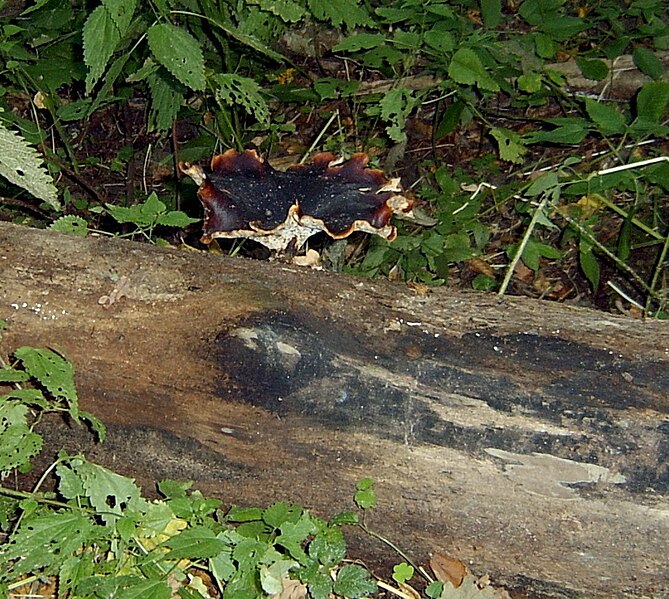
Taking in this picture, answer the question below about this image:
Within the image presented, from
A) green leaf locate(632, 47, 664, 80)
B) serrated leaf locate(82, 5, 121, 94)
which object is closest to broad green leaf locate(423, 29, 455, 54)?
green leaf locate(632, 47, 664, 80)

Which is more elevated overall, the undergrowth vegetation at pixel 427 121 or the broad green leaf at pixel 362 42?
the broad green leaf at pixel 362 42

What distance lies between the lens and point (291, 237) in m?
2.62

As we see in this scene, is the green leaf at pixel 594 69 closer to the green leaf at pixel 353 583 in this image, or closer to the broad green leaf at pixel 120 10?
the broad green leaf at pixel 120 10

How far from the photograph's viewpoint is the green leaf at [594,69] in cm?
447

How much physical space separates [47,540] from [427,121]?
3.66 meters

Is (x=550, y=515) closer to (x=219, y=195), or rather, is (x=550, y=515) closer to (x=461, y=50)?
(x=219, y=195)

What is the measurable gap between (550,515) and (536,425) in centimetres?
24

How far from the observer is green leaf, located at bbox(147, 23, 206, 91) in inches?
112

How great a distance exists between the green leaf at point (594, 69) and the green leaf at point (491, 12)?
1.85 ft

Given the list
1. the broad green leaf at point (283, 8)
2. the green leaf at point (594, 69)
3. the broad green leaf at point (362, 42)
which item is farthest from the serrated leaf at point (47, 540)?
the green leaf at point (594, 69)

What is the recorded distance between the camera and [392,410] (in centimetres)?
210

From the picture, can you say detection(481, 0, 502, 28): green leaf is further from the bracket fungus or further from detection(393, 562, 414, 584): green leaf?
detection(393, 562, 414, 584): green leaf

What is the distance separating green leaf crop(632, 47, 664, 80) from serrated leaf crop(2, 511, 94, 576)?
3772mm

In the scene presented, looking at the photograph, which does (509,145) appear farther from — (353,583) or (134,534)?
(134,534)
